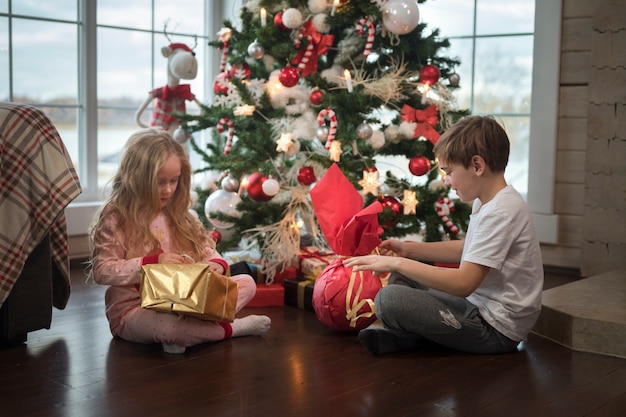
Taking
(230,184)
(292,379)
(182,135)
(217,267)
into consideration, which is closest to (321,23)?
(230,184)

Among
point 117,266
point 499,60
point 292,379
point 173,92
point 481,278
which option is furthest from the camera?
point 499,60

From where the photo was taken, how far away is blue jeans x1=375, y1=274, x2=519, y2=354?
2.36 meters

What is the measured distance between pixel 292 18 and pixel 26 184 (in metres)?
1.33

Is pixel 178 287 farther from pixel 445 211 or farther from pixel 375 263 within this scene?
pixel 445 211

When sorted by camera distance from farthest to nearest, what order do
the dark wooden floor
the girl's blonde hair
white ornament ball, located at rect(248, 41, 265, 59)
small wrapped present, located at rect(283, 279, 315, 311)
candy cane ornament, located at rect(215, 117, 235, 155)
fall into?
candy cane ornament, located at rect(215, 117, 235, 155), white ornament ball, located at rect(248, 41, 265, 59), small wrapped present, located at rect(283, 279, 315, 311), the girl's blonde hair, the dark wooden floor

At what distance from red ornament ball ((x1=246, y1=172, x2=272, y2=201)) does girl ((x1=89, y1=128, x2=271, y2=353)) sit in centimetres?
47

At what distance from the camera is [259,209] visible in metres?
3.25

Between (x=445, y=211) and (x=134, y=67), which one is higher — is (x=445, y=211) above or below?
below

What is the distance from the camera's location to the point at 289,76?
3.14 m

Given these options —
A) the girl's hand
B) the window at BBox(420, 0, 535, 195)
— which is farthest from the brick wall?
the girl's hand

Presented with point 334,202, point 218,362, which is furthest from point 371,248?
point 218,362

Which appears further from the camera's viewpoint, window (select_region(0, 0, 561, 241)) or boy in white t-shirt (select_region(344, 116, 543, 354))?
window (select_region(0, 0, 561, 241))

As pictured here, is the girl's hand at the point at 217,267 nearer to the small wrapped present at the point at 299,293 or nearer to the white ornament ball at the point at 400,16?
the small wrapped present at the point at 299,293

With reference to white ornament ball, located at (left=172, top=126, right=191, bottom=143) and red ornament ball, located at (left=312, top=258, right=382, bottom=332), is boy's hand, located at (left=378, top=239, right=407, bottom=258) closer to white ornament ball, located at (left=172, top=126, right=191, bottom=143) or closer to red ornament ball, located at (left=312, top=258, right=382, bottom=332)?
red ornament ball, located at (left=312, top=258, right=382, bottom=332)
